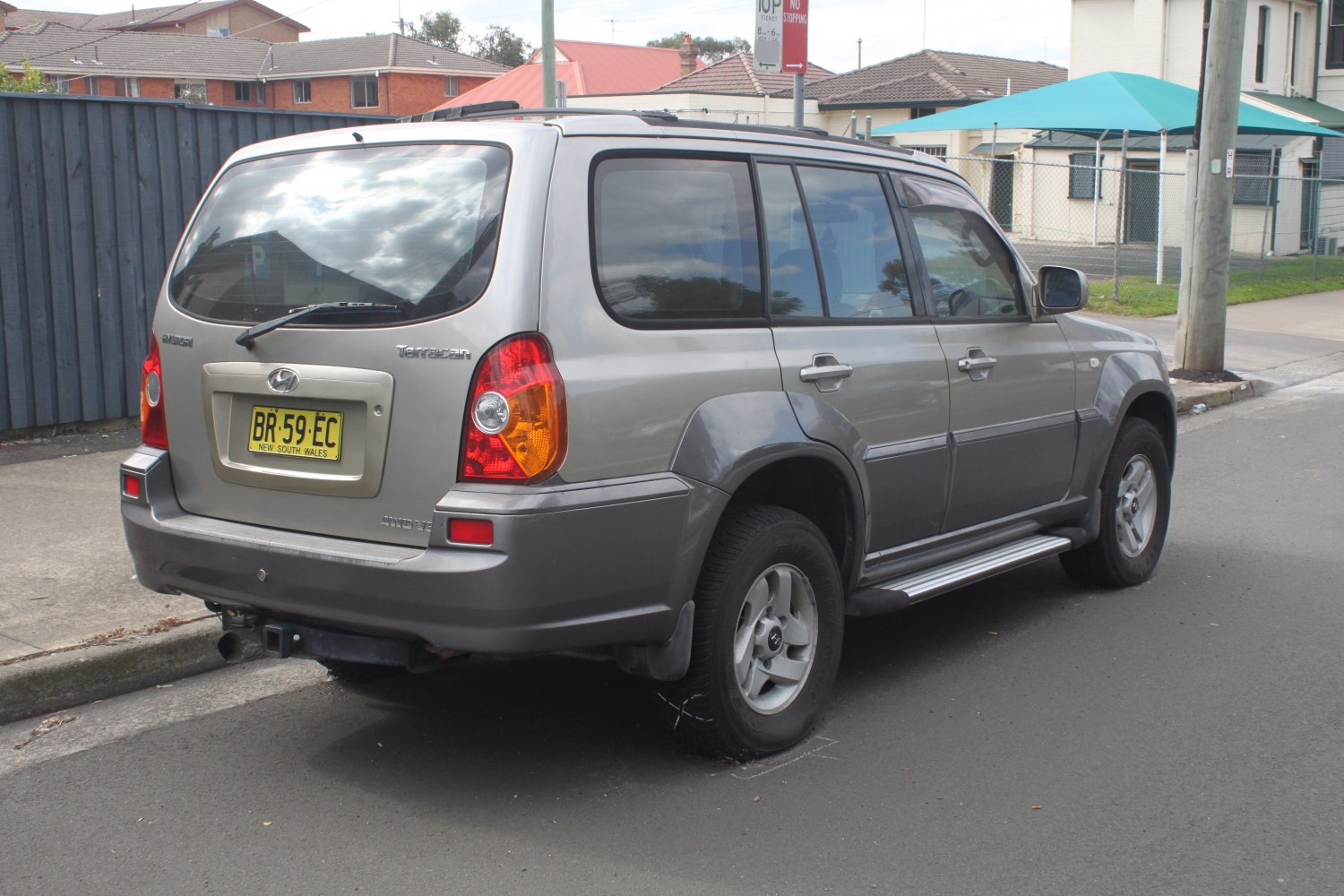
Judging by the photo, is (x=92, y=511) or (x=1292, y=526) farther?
(x=1292, y=526)

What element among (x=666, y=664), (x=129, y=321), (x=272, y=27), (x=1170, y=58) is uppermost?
(x=272, y=27)

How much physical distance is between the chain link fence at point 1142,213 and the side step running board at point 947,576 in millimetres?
21861

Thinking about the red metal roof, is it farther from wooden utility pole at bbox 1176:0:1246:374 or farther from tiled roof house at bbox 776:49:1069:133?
wooden utility pole at bbox 1176:0:1246:374

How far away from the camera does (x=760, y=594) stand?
4328 mm

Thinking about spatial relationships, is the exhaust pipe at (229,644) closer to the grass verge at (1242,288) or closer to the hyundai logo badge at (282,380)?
the hyundai logo badge at (282,380)

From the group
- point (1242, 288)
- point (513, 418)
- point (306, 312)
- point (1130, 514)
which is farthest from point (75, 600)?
point (1242, 288)

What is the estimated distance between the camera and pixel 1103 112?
22234 millimetres

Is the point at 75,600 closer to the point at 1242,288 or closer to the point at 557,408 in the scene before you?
the point at 557,408

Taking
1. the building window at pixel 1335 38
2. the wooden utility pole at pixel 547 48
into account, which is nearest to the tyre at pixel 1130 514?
the wooden utility pole at pixel 547 48

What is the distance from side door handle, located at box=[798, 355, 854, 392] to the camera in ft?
14.5

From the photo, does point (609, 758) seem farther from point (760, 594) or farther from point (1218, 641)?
point (1218, 641)

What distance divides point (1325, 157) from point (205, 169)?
30.2 m

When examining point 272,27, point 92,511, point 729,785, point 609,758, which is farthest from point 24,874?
point 272,27

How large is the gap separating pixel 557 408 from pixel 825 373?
1.16m
